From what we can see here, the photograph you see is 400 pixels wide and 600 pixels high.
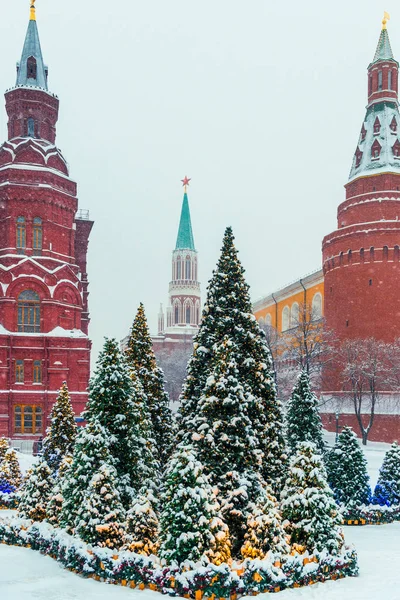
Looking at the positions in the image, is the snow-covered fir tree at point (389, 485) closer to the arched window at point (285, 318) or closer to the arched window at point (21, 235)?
the arched window at point (21, 235)

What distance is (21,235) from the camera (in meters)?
41.2

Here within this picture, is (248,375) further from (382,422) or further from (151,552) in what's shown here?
(382,422)

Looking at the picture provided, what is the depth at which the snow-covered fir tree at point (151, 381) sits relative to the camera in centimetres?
1934

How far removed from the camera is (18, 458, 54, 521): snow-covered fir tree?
55.2 feet

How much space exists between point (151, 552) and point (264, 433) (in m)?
3.57

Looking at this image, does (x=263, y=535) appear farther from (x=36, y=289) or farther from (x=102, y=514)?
(x=36, y=289)

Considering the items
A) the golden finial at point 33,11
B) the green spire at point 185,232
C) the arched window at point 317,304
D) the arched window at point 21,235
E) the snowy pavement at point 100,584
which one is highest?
the green spire at point 185,232

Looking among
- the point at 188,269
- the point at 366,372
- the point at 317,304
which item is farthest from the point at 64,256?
the point at 188,269

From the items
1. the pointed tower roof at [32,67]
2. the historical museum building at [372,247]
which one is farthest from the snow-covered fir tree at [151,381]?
the pointed tower roof at [32,67]

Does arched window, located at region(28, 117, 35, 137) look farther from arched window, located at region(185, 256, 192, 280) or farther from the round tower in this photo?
arched window, located at region(185, 256, 192, 280)

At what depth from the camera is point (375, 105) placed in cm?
5334

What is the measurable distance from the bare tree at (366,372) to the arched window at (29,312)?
21932 millimetres

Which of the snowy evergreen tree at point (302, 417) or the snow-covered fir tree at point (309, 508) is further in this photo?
the snowy evergreen tree at point (302, 417)

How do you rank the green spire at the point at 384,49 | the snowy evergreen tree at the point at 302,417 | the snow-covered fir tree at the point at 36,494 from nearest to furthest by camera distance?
1. the snow-covered fir tree at the point at 36,494
2. the snowy evergreen tree at the point at 302,417
3. the green spire at the point at 384,49
